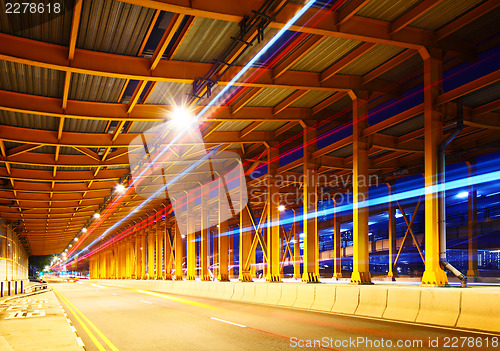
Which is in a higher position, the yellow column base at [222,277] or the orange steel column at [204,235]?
the orange steel column at [204,235]

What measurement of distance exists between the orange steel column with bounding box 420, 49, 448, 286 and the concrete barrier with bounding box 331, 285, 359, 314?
2523 millimetres

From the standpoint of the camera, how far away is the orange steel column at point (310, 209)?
70.8 feet

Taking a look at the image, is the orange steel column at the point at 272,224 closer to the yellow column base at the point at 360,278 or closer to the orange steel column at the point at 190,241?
the yellow column base at the point at 360,278

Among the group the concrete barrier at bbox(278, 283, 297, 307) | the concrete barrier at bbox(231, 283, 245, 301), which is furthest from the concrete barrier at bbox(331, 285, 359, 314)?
the concrete barrier at bbox(231, 283, 245, 301)

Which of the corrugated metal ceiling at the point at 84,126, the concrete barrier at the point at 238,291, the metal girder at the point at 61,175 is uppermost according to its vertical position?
the corrugated metal ceiling at the point at 84,126

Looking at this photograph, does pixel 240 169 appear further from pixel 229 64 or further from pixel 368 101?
pixel 229 64

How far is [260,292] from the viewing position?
67.9 feet

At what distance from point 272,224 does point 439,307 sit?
1445 centimetres

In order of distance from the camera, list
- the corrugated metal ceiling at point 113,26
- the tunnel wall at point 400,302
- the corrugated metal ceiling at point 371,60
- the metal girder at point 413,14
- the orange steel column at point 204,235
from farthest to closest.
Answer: the orange steel column at point 204,235, the corrugated metal ceiling at point 371,60, the metal girder at point 413,14, the corrugated metal ceiling at point 113,26, the tunnel wall at point 400,302

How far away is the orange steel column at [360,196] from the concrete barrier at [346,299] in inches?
115

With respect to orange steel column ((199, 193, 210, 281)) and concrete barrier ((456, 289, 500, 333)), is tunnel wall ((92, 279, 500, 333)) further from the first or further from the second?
orange steel column ((199, 193, 210, 281))

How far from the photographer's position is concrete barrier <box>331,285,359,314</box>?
13874 mm

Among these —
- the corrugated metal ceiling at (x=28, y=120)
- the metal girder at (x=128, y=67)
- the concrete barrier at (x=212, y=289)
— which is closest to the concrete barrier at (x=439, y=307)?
the metal girder at (x=128, y=67)

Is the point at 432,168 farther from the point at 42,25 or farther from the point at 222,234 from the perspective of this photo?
the point at 222,234
